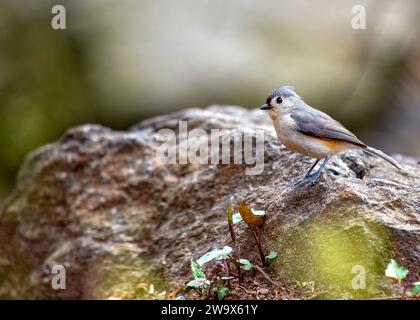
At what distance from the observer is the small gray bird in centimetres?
405

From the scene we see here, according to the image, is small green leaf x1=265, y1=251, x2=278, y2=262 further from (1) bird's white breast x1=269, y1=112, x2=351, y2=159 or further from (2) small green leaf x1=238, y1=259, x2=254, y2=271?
(1) bird's white breast x1=269, y1=112, x2=351, y2=159

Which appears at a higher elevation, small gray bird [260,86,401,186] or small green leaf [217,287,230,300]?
small gray bird [260,86,401,186]

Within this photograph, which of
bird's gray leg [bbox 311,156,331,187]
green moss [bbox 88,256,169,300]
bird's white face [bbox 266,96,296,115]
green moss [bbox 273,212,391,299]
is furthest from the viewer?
bird's white face [bbox 266,96,296,115]

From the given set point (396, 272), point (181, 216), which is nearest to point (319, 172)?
point (396, 272)

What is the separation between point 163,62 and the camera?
31.0ft

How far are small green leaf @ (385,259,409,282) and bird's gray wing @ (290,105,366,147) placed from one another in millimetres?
1187

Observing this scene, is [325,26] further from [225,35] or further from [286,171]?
[286,171]

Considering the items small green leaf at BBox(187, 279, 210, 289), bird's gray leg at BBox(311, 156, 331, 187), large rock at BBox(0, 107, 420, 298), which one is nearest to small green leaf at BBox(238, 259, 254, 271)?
large rock at BBox(0, 107, 420, 298)

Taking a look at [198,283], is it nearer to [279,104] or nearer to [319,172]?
[319,172]

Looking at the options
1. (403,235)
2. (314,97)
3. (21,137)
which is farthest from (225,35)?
(403,235)

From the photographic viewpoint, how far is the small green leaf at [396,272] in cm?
304

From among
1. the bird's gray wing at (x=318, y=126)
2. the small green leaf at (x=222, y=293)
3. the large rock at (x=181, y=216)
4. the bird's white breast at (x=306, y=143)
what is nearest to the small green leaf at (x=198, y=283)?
the small green leaf at (x=222, y=293)

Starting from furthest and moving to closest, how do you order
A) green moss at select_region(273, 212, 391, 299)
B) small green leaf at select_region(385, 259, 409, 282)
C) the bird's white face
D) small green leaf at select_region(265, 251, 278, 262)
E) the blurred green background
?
the blurred green background → the bird's white face → small green leaf at select_region(265, 251, 278, 262) → green moss at select_region(273, 212, 391, 299) → small green leaf at select_region(385, 259, 409, 282)

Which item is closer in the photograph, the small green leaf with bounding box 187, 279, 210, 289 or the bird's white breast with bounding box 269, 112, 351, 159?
the small green leaf with bounding box 187, 279, 210, 289
